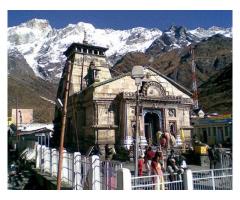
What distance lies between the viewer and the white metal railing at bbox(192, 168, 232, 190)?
8750 mm

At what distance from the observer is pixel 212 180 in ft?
29.6

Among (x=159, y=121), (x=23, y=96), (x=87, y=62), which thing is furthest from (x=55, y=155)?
(x=23, y=96)

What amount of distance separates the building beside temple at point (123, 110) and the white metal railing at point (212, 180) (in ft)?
48.4

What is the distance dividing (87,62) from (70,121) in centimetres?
659

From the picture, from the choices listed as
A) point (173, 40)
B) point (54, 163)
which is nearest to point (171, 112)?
point (54, 163)

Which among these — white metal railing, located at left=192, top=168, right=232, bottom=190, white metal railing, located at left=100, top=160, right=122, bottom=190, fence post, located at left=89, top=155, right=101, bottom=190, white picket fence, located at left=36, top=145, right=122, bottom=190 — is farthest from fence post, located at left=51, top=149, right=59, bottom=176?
white metal railing, located at left=192, top=168, right=232, bottom=190

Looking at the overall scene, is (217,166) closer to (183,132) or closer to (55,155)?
(55,155)

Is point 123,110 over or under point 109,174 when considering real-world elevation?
over

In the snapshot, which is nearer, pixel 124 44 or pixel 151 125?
pixel 151 125

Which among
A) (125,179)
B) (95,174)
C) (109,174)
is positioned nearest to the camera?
(125,179)

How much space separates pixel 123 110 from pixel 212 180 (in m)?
16.6

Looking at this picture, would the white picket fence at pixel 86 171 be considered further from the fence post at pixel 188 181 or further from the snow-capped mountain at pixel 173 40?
the snow-capped mountain at pixel 173 40

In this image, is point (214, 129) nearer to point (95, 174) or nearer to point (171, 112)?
point (171, 112)

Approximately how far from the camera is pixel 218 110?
64.0 m
